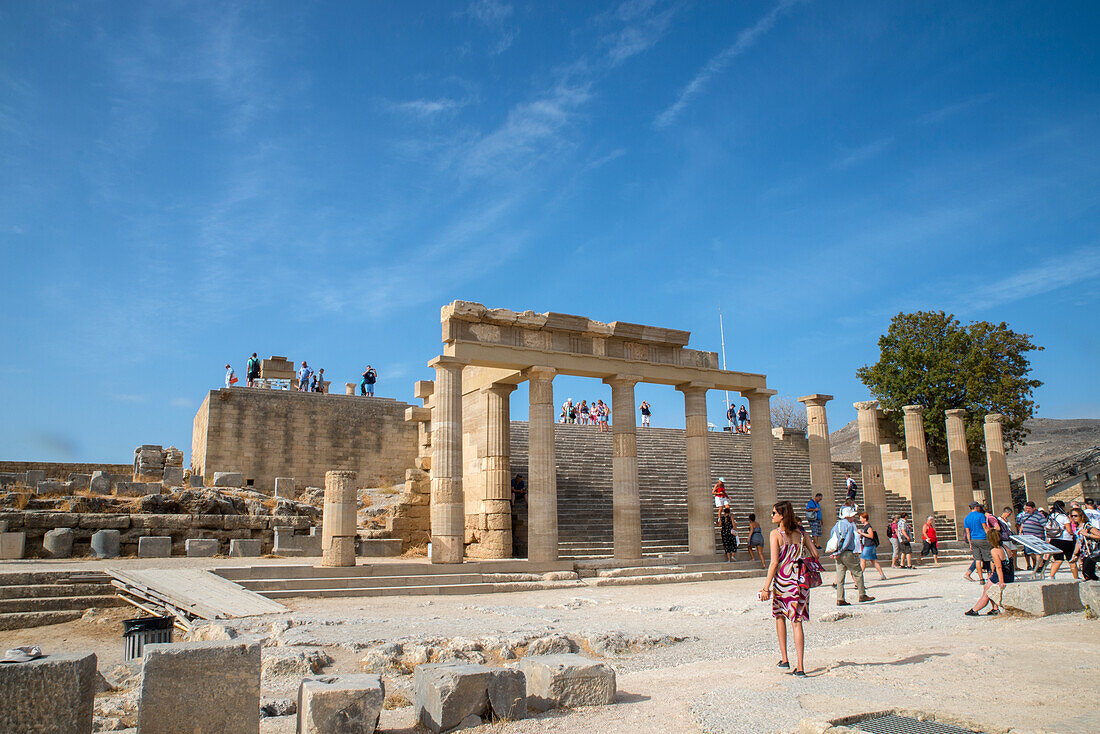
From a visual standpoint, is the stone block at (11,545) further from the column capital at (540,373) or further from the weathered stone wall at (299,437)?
the column capital at (540,373)

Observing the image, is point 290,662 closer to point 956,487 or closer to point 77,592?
point 77,592

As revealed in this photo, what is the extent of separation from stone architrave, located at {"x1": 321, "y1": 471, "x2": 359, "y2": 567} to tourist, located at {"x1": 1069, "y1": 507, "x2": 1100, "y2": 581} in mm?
13116

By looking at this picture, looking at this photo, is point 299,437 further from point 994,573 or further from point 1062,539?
point 1062,539

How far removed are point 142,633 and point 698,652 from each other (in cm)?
723

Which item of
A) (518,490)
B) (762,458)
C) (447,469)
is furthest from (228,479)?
(762,458)

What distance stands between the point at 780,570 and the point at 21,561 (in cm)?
1682

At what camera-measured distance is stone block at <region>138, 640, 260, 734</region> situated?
5348 mm

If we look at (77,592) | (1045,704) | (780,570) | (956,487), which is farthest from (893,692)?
(956,487)

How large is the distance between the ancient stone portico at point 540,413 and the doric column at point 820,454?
261 cm

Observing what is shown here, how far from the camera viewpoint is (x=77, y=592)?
13.6 m

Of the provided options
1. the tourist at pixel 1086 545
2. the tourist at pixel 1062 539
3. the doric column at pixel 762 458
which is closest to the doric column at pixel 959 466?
the doric column at pixel 762 458

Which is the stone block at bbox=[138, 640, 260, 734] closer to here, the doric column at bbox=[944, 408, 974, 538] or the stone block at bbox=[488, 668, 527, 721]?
the stone block at bbox=[488, 668, 527, 721]

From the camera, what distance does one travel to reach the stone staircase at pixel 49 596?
1270 centimetres

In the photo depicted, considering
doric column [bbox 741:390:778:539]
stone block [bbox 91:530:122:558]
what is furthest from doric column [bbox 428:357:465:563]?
doric column [bbox 741:390:778:539]
